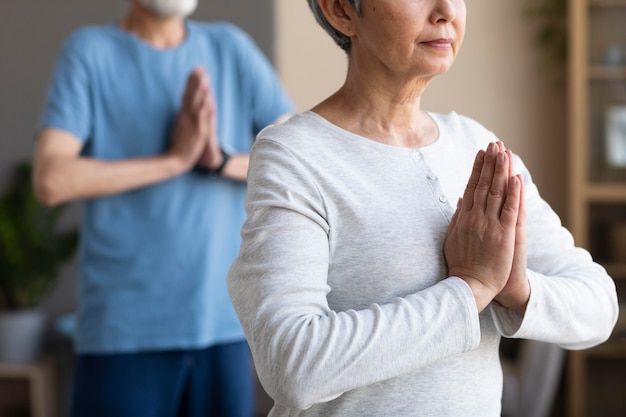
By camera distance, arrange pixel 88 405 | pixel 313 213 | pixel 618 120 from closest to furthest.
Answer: pixel 313 213, pixel 88 405, pixel 618 120

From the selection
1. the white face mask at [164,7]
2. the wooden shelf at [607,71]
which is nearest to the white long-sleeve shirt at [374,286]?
the white face mask at [164,7]

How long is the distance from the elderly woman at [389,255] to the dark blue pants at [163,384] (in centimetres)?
81

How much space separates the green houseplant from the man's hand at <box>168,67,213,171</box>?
8.30 ft

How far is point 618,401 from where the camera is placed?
14.0 ft

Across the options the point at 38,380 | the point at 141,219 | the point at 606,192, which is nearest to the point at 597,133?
the point at 606,192

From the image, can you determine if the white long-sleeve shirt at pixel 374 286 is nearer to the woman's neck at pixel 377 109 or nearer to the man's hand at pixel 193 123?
the woman's neck at pixel 377 109

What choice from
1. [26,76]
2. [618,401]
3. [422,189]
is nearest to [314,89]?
[26,76]

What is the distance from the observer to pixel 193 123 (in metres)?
1.94

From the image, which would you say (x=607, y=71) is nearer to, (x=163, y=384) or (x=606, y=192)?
(x=606, y=192)

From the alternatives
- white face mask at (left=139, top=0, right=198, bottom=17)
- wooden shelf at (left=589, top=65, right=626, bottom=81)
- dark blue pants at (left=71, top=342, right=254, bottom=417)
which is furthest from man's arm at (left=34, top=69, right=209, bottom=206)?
wooden shelf at (left=589, top=65, right=626, bottom=81)

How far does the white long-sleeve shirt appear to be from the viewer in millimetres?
933

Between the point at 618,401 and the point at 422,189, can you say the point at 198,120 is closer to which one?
the point at 422,189

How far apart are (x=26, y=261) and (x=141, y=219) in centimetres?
256

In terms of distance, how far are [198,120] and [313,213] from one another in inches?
38.2
